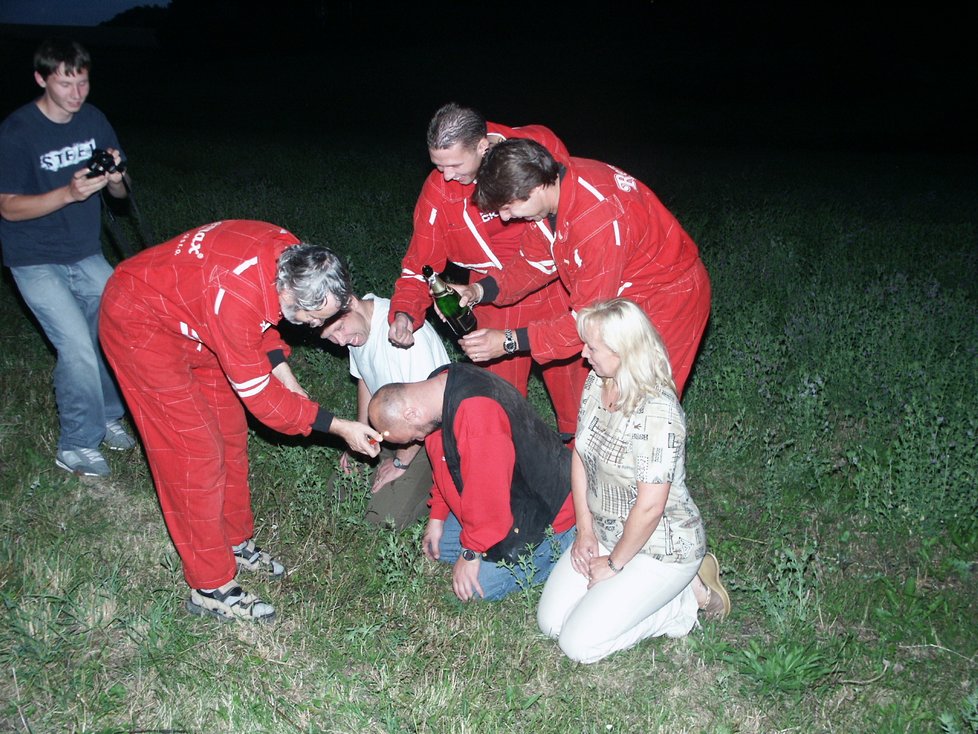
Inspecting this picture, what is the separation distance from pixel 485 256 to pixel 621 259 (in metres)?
1.14

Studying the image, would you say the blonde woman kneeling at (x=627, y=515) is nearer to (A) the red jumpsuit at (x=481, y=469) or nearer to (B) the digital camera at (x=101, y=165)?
(A) the red jumpsuit at (x=481, y=469)

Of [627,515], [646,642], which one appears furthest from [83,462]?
[646,642]

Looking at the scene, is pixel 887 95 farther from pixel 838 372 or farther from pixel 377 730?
pixel 377 730

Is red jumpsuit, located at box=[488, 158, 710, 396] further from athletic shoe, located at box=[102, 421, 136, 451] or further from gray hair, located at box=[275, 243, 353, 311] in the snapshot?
athletic shoe, located at box=[102, 421, 136, 451]

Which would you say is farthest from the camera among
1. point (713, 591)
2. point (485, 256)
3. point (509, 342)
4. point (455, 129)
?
point (485, 256)

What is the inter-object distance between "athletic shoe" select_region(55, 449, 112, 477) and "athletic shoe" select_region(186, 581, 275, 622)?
160 cm

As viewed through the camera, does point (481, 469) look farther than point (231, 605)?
No

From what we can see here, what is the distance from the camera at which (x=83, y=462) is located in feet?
18.1

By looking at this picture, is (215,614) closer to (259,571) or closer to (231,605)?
(231,605)

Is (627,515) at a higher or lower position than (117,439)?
higher

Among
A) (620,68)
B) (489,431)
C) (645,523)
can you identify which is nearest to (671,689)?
(645,523)

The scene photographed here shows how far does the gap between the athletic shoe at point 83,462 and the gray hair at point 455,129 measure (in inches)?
119

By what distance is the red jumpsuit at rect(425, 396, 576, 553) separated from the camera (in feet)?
13.2

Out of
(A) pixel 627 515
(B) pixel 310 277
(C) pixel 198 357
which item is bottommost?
(A) pixel 627 515
